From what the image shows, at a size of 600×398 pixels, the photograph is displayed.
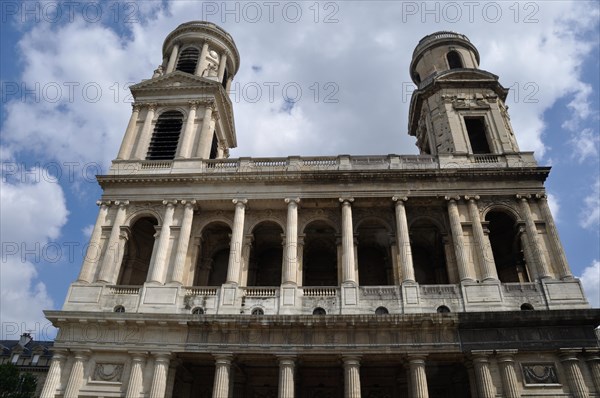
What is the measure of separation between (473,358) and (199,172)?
16747 millimetres

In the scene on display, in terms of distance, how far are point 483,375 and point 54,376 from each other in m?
18.4

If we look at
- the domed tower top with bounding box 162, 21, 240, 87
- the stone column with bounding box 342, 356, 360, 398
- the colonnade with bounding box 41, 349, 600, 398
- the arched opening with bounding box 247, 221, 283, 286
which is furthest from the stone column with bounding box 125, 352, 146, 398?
the domed tower top with bounding box 162, 21, 240, 87

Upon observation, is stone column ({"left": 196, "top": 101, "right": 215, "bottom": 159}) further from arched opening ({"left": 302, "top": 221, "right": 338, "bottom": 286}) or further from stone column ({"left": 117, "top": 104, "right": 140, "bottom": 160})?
arched opening ({"left": 302, "top": 221, "right": 338, "bottom": 286})

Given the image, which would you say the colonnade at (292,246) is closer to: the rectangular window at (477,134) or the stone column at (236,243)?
the stone column at (236,243)

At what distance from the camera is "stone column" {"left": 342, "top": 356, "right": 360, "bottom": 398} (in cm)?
1902

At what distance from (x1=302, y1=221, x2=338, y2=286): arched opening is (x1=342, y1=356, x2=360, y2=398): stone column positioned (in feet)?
22.8

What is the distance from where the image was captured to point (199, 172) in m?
25.8

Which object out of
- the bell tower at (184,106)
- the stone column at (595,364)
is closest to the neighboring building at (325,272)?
the stone column at (595,364)

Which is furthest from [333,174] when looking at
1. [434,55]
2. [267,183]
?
[434,55]

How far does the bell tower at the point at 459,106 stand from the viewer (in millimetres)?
28000

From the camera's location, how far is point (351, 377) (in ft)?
63.3

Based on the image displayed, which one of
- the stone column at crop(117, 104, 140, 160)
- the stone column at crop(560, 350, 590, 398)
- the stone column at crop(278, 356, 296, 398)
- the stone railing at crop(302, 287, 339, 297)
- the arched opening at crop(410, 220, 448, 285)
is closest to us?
the stone column at crop(560, 350, 590, 398)

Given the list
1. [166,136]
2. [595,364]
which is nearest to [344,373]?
[595,364]

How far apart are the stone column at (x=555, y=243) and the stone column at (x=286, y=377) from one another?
13373 millimetres
